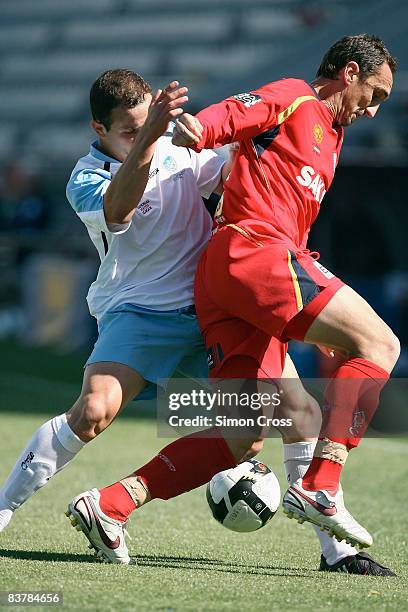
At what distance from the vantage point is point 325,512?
410cm

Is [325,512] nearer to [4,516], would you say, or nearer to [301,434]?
[301,434]

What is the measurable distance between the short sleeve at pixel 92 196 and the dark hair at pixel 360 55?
1048 millimetres

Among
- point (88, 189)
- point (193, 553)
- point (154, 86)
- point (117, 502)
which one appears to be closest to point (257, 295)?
point (88, 189)

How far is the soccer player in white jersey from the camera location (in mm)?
4594

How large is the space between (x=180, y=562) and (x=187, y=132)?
182cm

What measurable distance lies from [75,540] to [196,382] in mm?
923

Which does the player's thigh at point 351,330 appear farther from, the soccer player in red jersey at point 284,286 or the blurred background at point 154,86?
the blurred background at point 154,86

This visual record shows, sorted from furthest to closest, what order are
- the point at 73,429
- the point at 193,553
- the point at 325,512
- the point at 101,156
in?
the point at 193,553 → the point at 101,156 → the point at 73,429 → the point at 325,512

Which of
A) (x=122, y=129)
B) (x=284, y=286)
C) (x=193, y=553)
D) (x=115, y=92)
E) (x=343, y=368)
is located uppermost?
(x=115, y=92)

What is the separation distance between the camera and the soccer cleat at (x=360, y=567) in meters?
4.57

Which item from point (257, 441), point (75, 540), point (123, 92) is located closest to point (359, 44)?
point (123, 92)

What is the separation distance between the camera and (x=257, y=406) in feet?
15.3

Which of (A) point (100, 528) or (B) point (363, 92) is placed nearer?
(A) point (100, 528)

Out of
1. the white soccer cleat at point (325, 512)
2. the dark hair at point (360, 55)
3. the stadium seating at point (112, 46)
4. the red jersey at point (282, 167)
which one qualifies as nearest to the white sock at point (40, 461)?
the white soccer cleat at point (325, 512)
